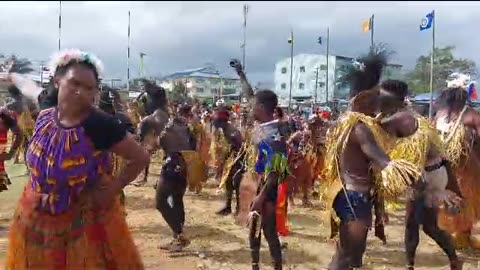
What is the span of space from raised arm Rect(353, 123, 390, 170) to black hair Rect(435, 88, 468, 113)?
278 cm

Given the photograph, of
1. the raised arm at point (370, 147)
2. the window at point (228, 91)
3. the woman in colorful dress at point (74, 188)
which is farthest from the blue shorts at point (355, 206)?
the window at point (228, 91)

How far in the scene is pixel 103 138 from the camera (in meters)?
3.17

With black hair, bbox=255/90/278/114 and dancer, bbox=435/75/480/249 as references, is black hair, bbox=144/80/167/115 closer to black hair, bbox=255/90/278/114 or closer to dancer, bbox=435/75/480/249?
black hair, bbox=255/90/278/114

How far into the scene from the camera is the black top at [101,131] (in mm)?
3157

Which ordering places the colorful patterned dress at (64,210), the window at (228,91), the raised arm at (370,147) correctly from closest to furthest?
the colorful patterned dress at (64,210) < the raised arm at (370,147) < the window at (228,91)

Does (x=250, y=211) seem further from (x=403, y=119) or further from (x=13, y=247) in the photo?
(x=13, y=247)

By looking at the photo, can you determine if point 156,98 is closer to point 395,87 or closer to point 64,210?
point 395,87

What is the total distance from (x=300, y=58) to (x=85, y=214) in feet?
210

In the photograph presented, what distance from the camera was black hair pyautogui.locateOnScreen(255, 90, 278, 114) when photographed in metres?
5.25

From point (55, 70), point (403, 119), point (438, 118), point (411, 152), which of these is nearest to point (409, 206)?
point (411, 152)

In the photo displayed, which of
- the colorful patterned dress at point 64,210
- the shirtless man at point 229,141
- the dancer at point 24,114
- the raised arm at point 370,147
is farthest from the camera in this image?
the dancer at point 24,114

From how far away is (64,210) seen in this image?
3.15m

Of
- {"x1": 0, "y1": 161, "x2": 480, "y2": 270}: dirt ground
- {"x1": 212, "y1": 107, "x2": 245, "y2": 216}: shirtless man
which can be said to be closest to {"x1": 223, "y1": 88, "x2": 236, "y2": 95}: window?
{"x1": 212, "y1": 107, "x2": 245, "y2": 216}: shirtless man

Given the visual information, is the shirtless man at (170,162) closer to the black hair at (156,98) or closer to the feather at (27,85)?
the black hair at (156,98)
